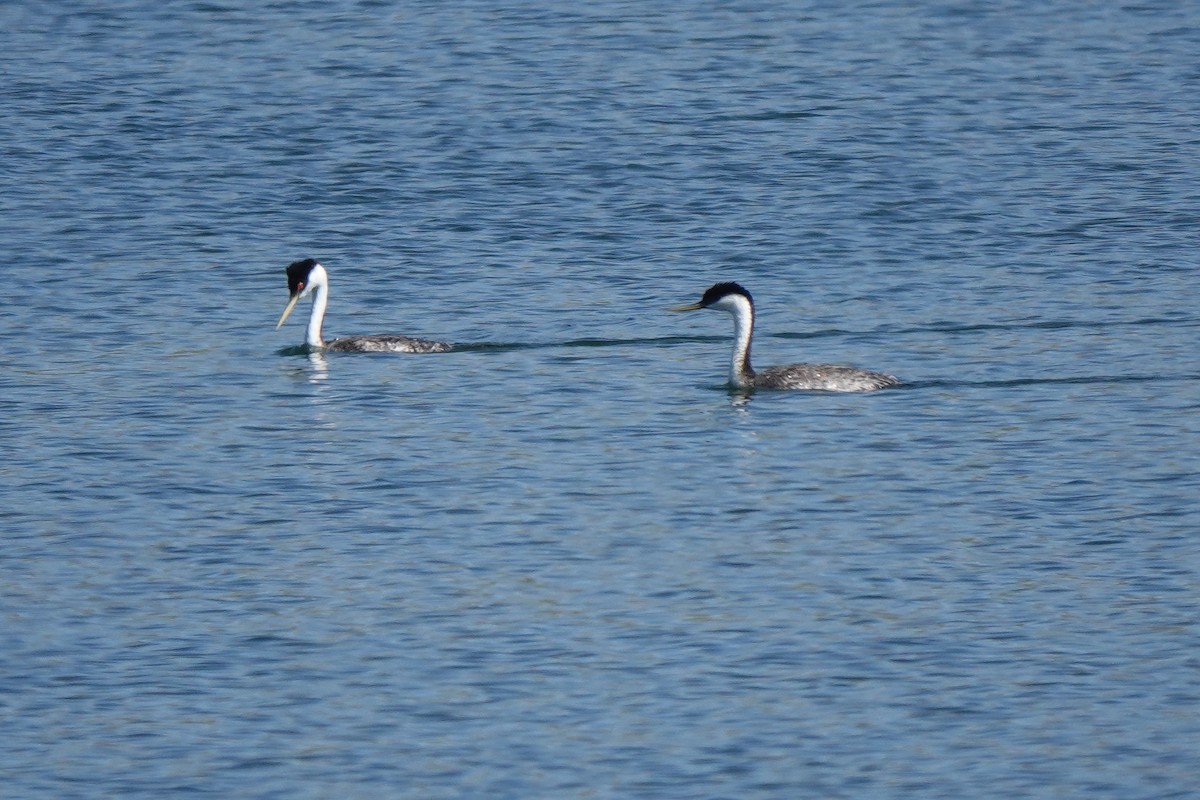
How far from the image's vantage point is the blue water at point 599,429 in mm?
13391

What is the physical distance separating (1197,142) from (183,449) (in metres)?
19.5

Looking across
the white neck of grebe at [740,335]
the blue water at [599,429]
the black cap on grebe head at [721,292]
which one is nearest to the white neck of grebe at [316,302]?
the blue water at [599,429]

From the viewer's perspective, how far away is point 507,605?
15.4 metres

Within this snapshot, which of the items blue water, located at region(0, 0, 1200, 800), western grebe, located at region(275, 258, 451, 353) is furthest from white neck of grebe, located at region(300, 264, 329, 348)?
blue water, located at region(0, 0, 1200, 800)

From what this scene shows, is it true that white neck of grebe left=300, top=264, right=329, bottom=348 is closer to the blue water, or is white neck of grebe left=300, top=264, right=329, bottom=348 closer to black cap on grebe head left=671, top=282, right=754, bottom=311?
the blue water

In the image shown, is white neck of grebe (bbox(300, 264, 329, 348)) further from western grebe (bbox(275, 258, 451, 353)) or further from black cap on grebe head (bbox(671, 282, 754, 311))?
black cap on grebe head (bbox(671, 282, 754, 311))

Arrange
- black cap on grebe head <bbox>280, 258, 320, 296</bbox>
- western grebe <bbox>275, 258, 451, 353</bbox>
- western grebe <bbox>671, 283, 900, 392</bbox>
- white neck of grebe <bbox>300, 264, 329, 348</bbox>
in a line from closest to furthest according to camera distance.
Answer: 1. western grebe <bbox>671, 283, 900, 392</bbox>
2. western grebe <bbox>275, 258, 451, 353</bbox>
3. white neck of grebe <bbox>300, 264, 329, 348</bbox>
4. black cap on grebe head <bbox>280, 258, 320, 296</bbox>

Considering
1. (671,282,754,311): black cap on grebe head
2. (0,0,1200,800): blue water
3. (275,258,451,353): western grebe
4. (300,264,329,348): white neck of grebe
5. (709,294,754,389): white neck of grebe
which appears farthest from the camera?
(300,264,329,348): white neck of grebe

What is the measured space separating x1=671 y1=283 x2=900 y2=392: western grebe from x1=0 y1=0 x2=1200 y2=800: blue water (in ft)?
0.91

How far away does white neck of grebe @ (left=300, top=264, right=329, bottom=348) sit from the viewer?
965 inches

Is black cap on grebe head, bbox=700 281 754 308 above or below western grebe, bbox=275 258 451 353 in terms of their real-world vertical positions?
above

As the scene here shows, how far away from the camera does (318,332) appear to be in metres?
24.5

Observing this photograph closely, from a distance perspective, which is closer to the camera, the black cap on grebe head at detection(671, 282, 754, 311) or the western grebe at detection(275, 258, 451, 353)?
the black cap on grebe head at detection(671, 282, 754, 311)

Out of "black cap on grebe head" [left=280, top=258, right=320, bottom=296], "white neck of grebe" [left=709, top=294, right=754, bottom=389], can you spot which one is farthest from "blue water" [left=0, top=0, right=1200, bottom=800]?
"black cap on grebe head" [left=280, top=258, right=320, bottom=296]
